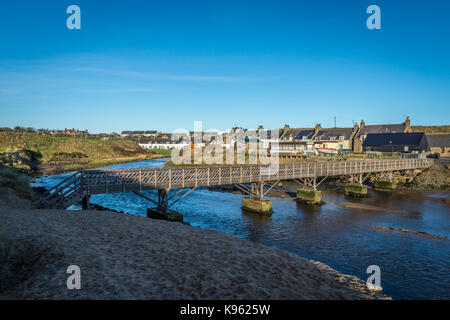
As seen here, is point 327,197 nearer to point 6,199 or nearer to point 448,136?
point 6,199

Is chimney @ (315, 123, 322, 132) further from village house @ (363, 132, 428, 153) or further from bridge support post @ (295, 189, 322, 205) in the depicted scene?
bridge support post @ (295, 189, 322, 205)

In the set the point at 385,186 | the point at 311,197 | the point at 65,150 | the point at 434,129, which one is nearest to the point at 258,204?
the point at 311,197

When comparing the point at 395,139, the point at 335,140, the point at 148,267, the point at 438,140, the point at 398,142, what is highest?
the point at 335,140

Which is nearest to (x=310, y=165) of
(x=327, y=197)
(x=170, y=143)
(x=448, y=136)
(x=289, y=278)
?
(x=327, y=197)

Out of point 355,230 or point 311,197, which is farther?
point 311,197

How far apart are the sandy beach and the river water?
609 centimetres

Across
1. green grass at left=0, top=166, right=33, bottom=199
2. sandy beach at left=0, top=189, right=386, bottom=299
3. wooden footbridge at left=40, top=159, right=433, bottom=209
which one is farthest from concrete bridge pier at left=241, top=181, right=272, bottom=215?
green grass at left=0, top=166, right=33, bottom=199

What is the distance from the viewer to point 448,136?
7325 cm

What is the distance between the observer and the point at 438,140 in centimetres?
7331

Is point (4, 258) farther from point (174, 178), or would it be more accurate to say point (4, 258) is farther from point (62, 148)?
point (62, 148)

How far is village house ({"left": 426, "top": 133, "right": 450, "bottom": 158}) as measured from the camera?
70719mm

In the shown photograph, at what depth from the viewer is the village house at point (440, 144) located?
70.7m

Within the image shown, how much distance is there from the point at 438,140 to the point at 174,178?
7547 centimetres
